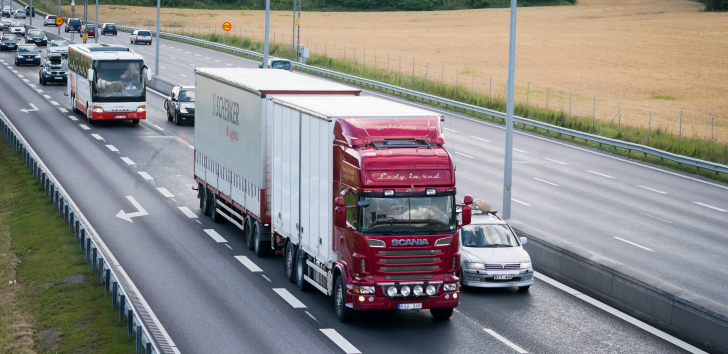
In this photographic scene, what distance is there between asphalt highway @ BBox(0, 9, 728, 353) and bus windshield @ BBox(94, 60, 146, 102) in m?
1.47

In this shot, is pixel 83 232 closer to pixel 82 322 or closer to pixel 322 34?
pixel 82 322

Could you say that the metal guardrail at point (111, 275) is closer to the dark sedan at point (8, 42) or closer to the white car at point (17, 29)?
the dark sedan at point (8, 42)

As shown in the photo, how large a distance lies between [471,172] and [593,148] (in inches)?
352

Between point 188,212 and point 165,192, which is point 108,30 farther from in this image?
point 188,212

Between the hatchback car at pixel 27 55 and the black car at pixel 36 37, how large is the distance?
54.0ft

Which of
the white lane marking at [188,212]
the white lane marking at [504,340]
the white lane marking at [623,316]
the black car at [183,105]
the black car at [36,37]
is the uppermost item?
the black car at [36,37]

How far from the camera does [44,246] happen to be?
2133 centimetres

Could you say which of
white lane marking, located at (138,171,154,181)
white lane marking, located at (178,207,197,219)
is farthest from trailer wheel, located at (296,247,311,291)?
white lane marking, located at (138,171,154,181)

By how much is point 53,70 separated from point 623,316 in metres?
45.6

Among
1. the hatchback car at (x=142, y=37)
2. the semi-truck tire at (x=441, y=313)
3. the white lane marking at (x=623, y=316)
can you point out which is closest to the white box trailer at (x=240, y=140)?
the semi-truck tire at (x=441, y=313)

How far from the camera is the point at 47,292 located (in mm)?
17781

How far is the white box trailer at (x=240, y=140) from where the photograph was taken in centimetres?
1895

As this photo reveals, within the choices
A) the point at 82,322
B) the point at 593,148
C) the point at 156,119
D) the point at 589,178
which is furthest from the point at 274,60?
the point at 82,322

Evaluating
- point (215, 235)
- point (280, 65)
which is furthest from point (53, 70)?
point (215, 235)
